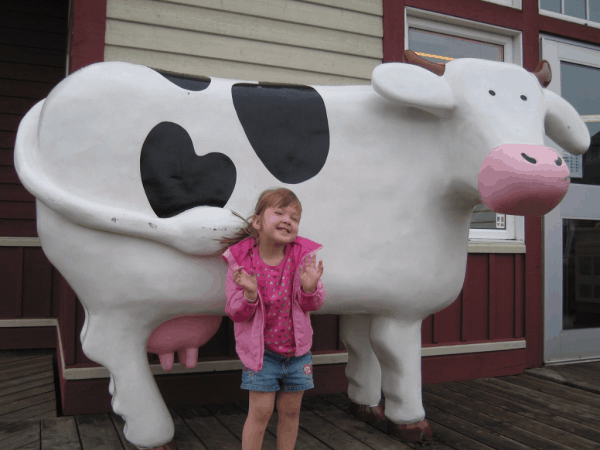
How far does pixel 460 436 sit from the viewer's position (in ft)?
6.98

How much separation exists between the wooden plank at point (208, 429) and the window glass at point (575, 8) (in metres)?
3.80

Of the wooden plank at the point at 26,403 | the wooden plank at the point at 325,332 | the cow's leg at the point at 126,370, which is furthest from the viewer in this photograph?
the wooden plank at the point at 325,332

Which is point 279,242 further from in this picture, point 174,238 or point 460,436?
point 460,436

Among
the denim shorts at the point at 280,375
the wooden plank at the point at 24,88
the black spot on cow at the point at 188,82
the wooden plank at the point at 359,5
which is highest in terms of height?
the wooden plank at the point at 359,5

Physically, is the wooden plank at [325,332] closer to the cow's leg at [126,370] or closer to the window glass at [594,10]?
the cow's leg at [126,370]

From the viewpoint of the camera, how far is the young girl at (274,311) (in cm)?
148

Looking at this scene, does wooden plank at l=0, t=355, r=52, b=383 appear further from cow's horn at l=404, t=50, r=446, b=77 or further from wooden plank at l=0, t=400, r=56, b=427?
cow's horn at l=404, t=50, r=446, b=77

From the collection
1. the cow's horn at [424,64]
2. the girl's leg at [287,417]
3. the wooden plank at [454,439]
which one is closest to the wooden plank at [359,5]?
the cow's horn at [424,64]

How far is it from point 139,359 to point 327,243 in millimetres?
792

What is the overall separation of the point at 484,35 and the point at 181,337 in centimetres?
297

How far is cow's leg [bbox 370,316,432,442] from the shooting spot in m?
1.98

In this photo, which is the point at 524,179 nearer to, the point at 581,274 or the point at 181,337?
the point at 181,337

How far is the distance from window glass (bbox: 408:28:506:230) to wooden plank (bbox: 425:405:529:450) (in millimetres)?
1421

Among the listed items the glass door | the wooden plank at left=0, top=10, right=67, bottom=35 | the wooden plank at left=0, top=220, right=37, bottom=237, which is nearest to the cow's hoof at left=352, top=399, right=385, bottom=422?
the glass door
